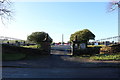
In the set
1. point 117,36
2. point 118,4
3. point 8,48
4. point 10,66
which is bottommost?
point 10,66

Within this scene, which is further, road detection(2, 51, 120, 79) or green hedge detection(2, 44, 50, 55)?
green hedge detection(2, 44, 50, 55)

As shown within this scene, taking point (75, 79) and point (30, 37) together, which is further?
point (30, 37)

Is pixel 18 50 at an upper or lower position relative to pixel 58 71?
upper

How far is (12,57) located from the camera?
1909 cm

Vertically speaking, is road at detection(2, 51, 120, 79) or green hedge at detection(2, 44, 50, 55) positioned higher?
green hedge at detection(2, 44, 50, 55)

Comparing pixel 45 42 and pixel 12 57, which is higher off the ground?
pixel 45 42

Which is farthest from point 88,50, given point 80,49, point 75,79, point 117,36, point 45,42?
point 75,79

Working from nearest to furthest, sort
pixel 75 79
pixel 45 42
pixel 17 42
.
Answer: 1. pixel 75 79
2. pixel 45 42
3. pixel 17 42

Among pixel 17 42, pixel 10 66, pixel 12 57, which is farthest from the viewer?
pixel 17 42

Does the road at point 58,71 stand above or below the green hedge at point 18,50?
below

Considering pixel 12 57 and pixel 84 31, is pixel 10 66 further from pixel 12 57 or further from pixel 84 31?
pixel 84 31

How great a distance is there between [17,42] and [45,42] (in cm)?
585

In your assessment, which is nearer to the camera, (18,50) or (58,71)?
(58,71)

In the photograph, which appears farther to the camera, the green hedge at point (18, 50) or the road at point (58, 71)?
the green hedge at point (18, 50)
